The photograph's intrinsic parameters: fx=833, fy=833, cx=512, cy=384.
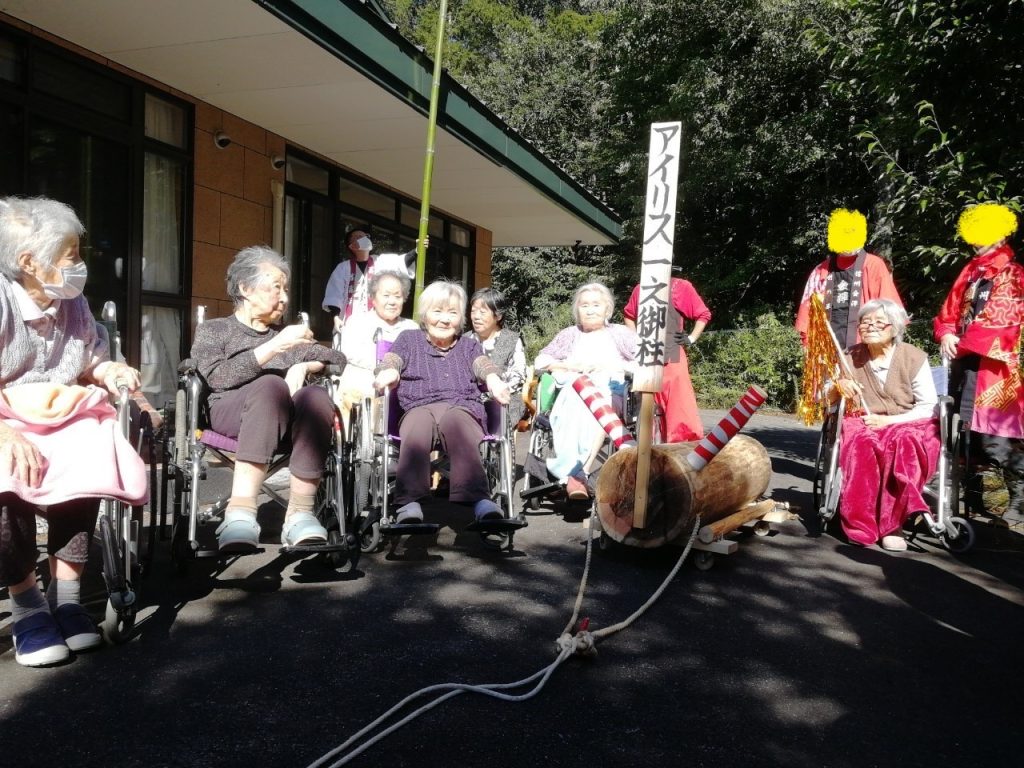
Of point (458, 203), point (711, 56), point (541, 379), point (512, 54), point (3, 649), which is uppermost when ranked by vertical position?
point (512, 54)

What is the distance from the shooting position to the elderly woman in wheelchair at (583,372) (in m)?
5.13

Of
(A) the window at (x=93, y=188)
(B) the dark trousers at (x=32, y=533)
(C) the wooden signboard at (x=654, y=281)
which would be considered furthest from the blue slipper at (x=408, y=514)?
(A) the window at (x=93, y=188)

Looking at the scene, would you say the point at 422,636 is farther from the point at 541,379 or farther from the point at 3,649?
the point at 541,379

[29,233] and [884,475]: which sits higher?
[29,233]

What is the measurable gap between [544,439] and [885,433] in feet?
6.80

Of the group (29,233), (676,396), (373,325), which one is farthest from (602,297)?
(29,233)

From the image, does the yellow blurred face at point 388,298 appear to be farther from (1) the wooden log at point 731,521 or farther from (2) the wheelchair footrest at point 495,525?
(1) the wooden log at point 731,521

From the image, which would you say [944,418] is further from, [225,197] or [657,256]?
[225,197]

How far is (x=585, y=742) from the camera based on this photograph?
85.4 inches

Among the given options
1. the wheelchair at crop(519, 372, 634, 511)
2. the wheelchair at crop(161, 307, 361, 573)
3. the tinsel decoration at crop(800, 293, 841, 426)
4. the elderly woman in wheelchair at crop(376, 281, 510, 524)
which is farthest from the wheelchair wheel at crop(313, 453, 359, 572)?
the tinsel decoration at crop(800, 293, 841, 426)

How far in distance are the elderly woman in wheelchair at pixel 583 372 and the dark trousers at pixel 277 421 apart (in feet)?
6.23

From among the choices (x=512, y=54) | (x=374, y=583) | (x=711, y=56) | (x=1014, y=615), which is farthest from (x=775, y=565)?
(x=512, y=54)

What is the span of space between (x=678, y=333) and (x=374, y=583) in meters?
3.62

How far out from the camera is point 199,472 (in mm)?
3211
